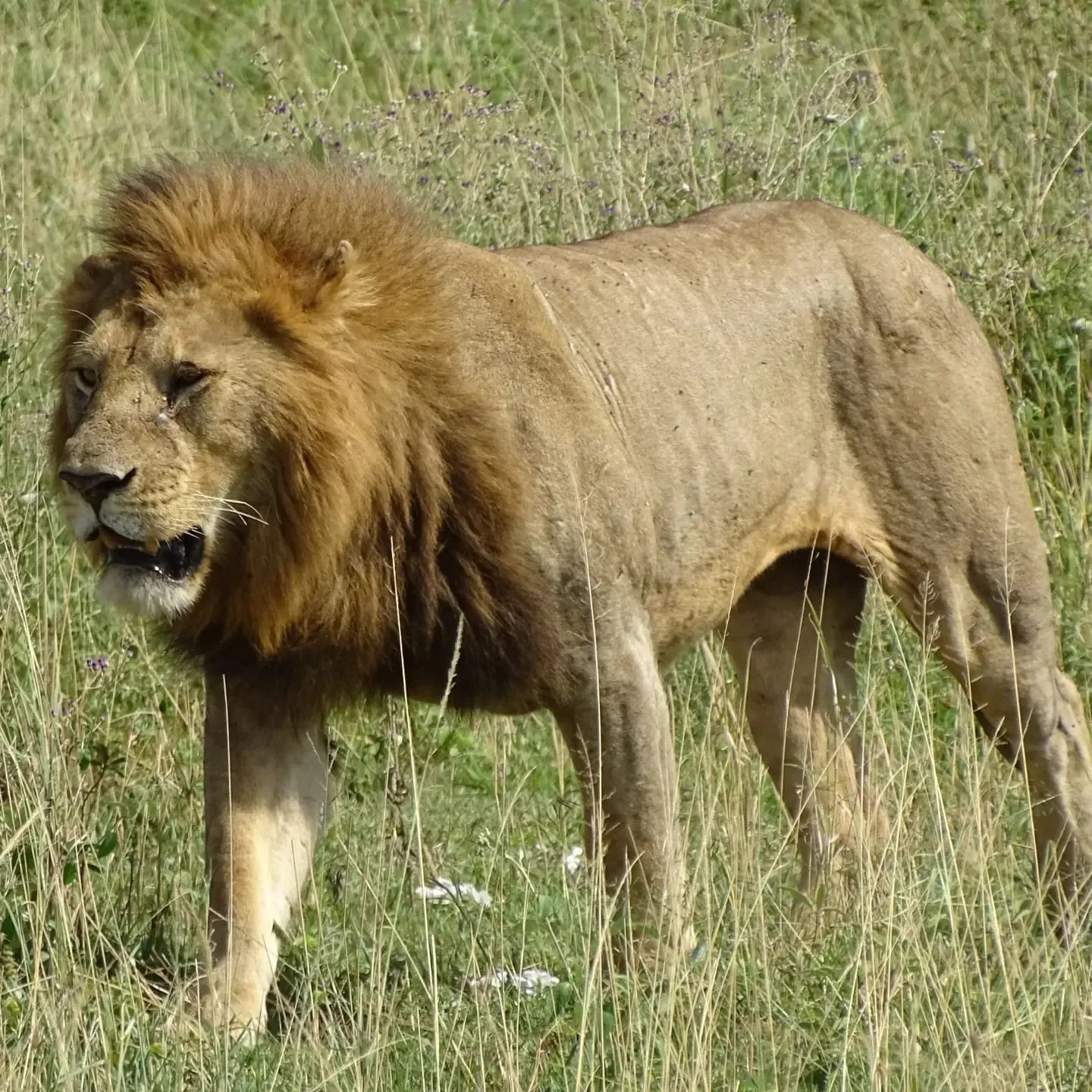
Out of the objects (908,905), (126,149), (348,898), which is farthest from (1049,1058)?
(126,149)

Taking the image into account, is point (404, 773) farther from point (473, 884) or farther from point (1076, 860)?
point (1076, 860)

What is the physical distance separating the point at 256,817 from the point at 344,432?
815 mm

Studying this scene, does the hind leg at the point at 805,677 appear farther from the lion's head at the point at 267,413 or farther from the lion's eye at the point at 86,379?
the lion's eye at the point at 86,379

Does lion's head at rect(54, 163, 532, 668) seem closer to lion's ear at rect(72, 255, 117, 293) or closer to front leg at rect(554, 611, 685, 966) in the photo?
lion's ear at rect(72, 255, 117, 293)

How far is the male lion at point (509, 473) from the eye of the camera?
3686mm

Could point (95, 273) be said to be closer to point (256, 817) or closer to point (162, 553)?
point (162, 553)

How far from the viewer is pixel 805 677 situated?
17.5 feet

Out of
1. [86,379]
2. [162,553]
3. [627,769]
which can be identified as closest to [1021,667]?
[627,769]

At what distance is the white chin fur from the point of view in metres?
3.67

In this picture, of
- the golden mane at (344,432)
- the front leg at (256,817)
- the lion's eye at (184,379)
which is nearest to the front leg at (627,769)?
the golden mane at (344,432)

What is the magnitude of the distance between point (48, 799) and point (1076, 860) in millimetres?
2483

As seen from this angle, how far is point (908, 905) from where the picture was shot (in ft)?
11.3

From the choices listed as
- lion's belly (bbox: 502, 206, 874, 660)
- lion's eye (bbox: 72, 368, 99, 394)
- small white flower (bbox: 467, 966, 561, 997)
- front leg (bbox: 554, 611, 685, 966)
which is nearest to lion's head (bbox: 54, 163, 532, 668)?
lion's eye (bbox: 72, 368, 99, 394)

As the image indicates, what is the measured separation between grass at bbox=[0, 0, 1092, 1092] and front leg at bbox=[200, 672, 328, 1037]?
9cm
